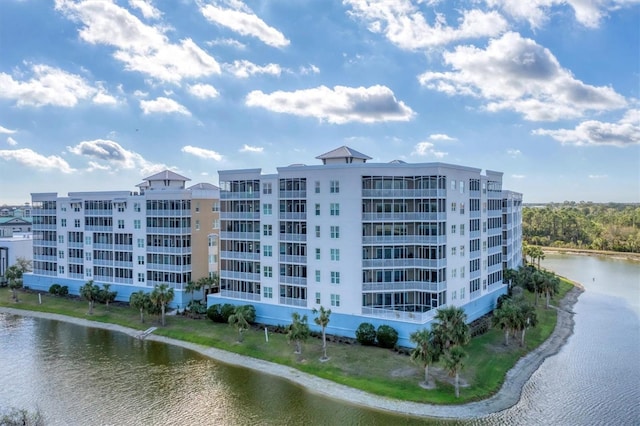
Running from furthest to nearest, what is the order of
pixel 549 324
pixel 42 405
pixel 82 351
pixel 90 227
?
pixel 90 227 → pixel 549 324 → pixel 82 351 → pixel 42 405

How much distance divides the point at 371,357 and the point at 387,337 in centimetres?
270

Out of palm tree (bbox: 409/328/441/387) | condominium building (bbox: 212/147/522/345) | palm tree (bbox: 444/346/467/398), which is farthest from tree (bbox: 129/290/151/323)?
palm tree (bbox: 444/346/467/398)

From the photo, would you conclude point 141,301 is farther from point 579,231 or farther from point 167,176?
point 579,231

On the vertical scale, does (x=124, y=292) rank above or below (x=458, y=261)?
below

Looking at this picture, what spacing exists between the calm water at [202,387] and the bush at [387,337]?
10.3 m

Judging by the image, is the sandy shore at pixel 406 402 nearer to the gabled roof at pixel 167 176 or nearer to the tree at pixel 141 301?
the tree at pixel 141 301

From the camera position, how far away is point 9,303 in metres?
68.8

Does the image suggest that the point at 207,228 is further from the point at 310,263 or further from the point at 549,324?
the point at 549,324

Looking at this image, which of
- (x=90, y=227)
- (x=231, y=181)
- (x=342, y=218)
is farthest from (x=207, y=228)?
(x=342, y=218)

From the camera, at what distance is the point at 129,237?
67625 millimetres

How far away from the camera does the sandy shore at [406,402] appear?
34.8 metres

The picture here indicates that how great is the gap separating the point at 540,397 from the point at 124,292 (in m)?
53.9

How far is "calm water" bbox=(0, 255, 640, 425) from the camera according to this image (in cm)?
3459

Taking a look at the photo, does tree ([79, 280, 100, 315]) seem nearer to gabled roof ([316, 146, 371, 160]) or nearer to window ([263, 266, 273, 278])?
window ([263, 266, 273, 278])
